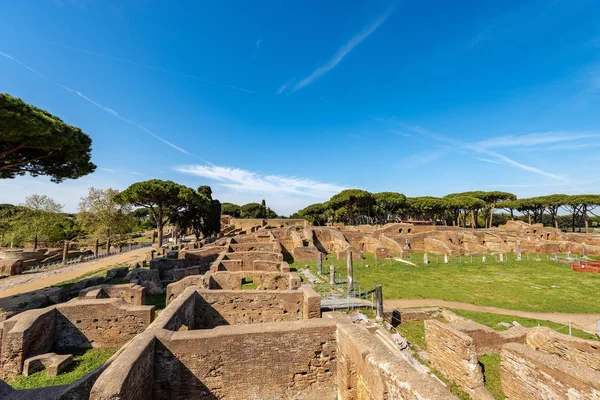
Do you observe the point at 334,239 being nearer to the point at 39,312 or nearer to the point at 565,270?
the point at 565,270

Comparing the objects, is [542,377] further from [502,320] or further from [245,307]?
[245,307]

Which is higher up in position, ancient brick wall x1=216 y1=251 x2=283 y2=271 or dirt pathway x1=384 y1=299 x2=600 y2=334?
ancient brick wall x1=216 y1=251 x2=283 y2=271

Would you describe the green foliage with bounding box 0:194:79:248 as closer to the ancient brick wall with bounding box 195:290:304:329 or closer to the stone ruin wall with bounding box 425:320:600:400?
the ancient brick wall with bounding box 195:290:304:329

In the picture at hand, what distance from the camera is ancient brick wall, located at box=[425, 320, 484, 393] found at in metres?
6.52

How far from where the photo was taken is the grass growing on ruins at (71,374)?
257 inches

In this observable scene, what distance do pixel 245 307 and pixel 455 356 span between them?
665cm

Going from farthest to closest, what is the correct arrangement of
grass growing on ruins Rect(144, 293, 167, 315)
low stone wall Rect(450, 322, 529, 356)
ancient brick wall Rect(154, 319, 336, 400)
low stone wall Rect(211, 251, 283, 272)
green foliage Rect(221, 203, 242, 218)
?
green foliage Rect(221, 203, 242, 218)
low stone wall Rect(211, 251, 283, 272)
grass growing on ruins Rect(144, 293, 167, 315)
low stone wall Rect(450, 322, 529, 356)
ancient brick wall Rect(154, 319, 336, 400)

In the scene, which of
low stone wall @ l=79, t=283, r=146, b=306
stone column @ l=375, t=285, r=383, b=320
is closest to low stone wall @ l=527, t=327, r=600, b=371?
stone column @ l=375, t=285, r=383, b=320

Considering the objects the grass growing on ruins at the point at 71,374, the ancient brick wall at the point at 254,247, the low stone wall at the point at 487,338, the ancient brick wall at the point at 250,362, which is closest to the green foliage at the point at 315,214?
the ancient brick wall at the point at 254,247

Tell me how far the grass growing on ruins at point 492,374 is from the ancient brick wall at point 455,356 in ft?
1.61

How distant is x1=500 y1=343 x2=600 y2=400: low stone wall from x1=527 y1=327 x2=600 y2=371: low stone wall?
8.14 feet

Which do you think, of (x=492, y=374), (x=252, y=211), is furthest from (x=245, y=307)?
(x=252, y=211)

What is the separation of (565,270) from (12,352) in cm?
3652

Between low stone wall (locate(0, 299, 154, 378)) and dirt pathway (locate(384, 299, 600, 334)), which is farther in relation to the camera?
dirt pathway (locate(384, 299, 600, 334))
